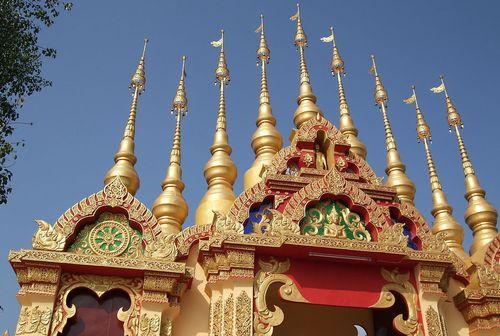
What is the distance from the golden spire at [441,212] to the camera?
1545cm

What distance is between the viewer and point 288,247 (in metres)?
9.55

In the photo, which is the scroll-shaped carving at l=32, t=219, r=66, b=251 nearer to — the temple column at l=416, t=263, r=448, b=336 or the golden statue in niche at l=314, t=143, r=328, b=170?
the golden statue in niche at l=314, t=143, r=328, b=170

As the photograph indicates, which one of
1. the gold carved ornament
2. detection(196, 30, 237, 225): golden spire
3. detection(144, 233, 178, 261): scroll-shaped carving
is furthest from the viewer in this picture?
detection(196, 30, 237, 225): golden spire

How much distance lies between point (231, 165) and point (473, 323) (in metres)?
6.13

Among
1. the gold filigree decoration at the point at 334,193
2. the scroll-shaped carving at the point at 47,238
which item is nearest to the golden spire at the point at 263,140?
the gold filigree decoration at the point at 334,193

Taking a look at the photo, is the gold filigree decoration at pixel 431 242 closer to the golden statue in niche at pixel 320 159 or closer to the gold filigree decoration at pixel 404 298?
the gold filigree decoration at pixel 404 298

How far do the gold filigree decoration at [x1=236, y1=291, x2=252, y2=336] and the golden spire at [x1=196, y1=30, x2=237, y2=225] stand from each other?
290 cm

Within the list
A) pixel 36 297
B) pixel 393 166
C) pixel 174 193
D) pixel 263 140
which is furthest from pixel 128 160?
pixel 393 166

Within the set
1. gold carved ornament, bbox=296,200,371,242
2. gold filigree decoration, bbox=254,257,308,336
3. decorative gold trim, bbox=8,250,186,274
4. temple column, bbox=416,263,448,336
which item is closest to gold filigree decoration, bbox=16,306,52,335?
decorative gold trim, bbox=8,250,186,274

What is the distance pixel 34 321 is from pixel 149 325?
167cm

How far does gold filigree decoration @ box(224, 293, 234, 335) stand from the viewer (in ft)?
29.9

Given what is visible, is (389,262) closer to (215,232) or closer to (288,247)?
(288,247)

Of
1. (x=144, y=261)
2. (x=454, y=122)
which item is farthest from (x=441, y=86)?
(x=144, y=261)

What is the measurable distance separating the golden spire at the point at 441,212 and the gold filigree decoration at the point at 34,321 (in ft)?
30.8
